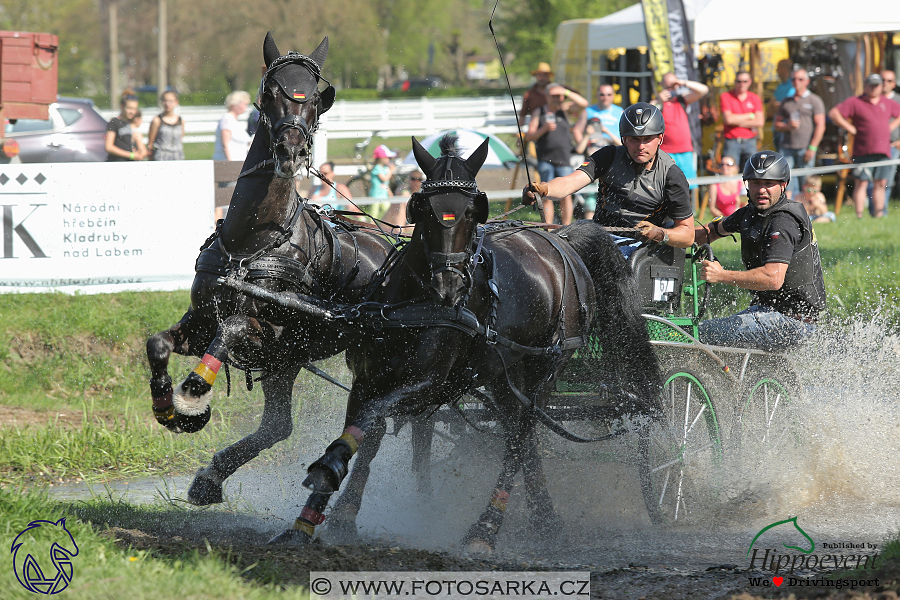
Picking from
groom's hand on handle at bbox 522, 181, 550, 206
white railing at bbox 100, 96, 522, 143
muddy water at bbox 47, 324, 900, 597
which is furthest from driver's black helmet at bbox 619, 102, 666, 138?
white railing at bbox 100, 96, 522, 143

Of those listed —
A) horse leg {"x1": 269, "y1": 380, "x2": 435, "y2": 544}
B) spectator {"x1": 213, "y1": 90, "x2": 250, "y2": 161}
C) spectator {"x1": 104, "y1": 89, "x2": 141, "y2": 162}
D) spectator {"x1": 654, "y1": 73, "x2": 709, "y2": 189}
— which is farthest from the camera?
spectator {"x1": 104, "y1": 89, "x2": 141, "y2": 162}

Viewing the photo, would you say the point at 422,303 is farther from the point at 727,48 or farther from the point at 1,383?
the point at 727,48

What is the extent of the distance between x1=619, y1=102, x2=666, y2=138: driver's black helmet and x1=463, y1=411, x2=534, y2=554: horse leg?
73.8 inches

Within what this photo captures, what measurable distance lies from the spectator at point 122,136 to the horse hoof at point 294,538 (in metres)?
8.53

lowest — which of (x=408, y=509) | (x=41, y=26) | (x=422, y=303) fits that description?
(x=408, y=509)

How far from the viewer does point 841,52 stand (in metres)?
16.3

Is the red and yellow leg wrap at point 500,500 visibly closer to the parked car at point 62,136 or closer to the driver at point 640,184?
the driver at point 640,184

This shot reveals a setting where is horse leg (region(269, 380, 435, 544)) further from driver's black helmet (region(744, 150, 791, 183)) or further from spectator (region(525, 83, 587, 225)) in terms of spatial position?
spectator (region(525, 83, 587, 225))

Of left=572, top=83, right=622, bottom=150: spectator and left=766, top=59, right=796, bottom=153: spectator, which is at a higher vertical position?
left=766, top=59, right=796, bottom=153: spectator

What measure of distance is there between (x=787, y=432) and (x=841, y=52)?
12269 millimetres

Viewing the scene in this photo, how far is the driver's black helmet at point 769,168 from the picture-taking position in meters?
5.91

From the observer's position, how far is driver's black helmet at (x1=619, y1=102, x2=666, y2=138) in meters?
5.79

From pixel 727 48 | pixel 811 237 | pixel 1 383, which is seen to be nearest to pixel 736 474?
pixel 811 237

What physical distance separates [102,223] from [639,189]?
16.9ft
